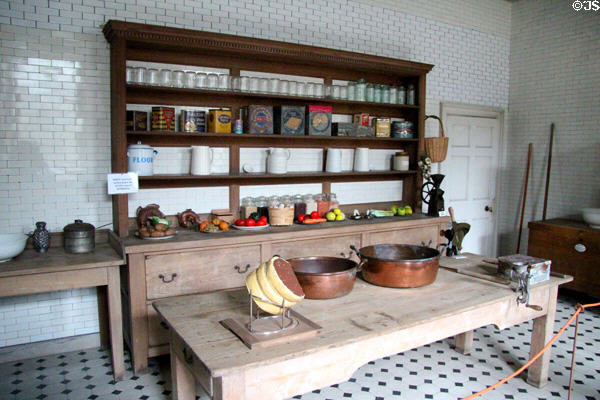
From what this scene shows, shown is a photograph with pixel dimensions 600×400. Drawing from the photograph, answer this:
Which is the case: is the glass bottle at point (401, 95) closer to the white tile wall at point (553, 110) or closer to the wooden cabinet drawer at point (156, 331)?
the white tile wall at point (553, 110)

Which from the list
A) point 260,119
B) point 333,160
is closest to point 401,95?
point 333,160

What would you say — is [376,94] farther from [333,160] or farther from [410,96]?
[333,160]

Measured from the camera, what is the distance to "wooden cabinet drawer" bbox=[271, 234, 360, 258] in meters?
A: 4.28

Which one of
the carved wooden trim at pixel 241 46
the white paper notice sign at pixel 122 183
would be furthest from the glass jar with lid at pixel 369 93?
the white paper notice sign at pixel 122 183

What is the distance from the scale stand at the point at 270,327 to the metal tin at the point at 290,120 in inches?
108

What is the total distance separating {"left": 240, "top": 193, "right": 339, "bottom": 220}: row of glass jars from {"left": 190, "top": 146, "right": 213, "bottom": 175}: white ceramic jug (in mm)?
602

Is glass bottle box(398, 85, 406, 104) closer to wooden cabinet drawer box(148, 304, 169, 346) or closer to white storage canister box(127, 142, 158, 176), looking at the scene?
white storage canister box(127, 142, 158, 176)

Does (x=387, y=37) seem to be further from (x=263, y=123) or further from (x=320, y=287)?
(x=320, y=287)

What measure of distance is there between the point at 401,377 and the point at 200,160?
2.62 m

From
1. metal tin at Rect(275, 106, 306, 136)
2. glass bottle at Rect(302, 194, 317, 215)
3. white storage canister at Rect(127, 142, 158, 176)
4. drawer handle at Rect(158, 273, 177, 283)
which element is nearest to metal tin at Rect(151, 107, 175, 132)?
white storage canister at Rect(127, 142, 158, 176)

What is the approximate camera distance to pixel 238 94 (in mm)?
4426

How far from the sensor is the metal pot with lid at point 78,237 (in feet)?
12.0

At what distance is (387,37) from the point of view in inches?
223

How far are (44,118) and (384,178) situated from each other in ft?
12.5
